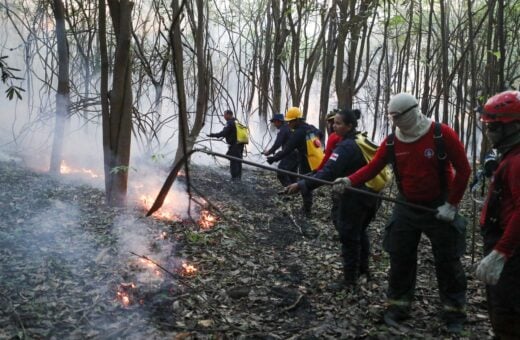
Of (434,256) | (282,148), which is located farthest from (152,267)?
(282,148)

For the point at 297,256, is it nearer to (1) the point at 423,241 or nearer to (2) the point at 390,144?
(1) the point at 423,241

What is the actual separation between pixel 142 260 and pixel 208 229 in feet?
5.22

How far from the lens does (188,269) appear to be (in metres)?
4.72

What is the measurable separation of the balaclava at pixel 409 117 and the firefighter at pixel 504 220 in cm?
57

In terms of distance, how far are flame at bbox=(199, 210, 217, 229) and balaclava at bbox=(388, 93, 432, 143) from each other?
361 centimetres

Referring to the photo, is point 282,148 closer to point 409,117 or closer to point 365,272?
point 365,272

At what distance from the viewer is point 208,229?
20.2 ft

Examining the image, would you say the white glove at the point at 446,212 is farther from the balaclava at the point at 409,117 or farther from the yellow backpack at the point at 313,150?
the yellow backpack at the point at 313,150

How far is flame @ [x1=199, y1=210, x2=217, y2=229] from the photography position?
6291mm

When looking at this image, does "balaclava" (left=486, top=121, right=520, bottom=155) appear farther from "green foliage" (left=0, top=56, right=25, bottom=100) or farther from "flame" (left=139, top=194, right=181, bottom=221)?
"flame" (left=139, top=194, right=181, bottom=221)

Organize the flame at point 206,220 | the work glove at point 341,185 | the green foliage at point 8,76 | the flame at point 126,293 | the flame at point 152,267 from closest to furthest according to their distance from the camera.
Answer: the green foliage at point 8,76
the work glove at point 341,185
the flame at point 126,293
the flame at point 152,267
the flame at point 206,220

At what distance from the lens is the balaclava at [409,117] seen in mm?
3361

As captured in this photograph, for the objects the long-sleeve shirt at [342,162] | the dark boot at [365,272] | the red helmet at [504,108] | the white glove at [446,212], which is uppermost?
the red helmet at [504,108]

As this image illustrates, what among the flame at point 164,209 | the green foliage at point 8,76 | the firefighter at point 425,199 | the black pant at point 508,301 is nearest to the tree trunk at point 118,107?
the flame at point 164,209
